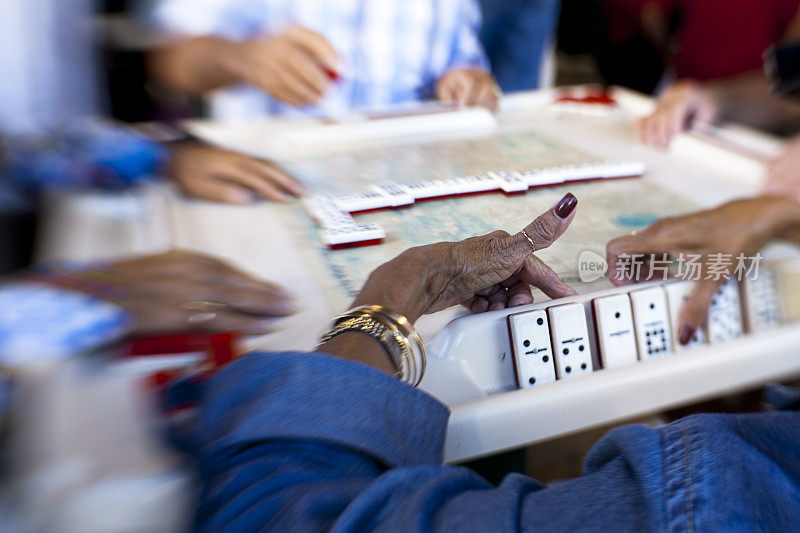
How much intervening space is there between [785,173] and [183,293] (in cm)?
77

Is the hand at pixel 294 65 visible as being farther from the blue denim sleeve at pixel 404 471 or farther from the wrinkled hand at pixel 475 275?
the blue denim sleeve at pixel 404 471

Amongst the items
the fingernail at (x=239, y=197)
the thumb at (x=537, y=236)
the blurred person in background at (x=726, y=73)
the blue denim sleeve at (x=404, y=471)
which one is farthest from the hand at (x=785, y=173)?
the fingernail at (x=239, y=197)

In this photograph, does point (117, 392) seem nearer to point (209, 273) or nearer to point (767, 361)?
point (209, 273)

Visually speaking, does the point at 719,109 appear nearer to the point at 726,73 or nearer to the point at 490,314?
the point at 726,73

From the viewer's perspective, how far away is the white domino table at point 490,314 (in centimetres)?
53

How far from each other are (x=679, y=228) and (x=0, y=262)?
32.5 inches

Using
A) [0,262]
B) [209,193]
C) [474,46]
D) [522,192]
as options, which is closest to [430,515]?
[522,192]

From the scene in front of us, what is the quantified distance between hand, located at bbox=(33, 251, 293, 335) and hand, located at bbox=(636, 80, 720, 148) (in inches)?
27.6

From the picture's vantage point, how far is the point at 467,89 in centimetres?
120

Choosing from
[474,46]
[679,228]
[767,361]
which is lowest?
[767,361]

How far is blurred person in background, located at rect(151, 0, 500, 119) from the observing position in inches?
38.2

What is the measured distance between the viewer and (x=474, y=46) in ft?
4.49

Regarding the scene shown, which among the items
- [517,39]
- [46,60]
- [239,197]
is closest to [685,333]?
[239,197]

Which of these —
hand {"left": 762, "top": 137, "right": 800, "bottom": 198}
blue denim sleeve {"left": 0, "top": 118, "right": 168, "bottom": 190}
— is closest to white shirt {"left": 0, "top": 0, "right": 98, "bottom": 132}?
blue denim sleeve {"left": 0, "top": 118, "right": 168, "bottom": 190}
